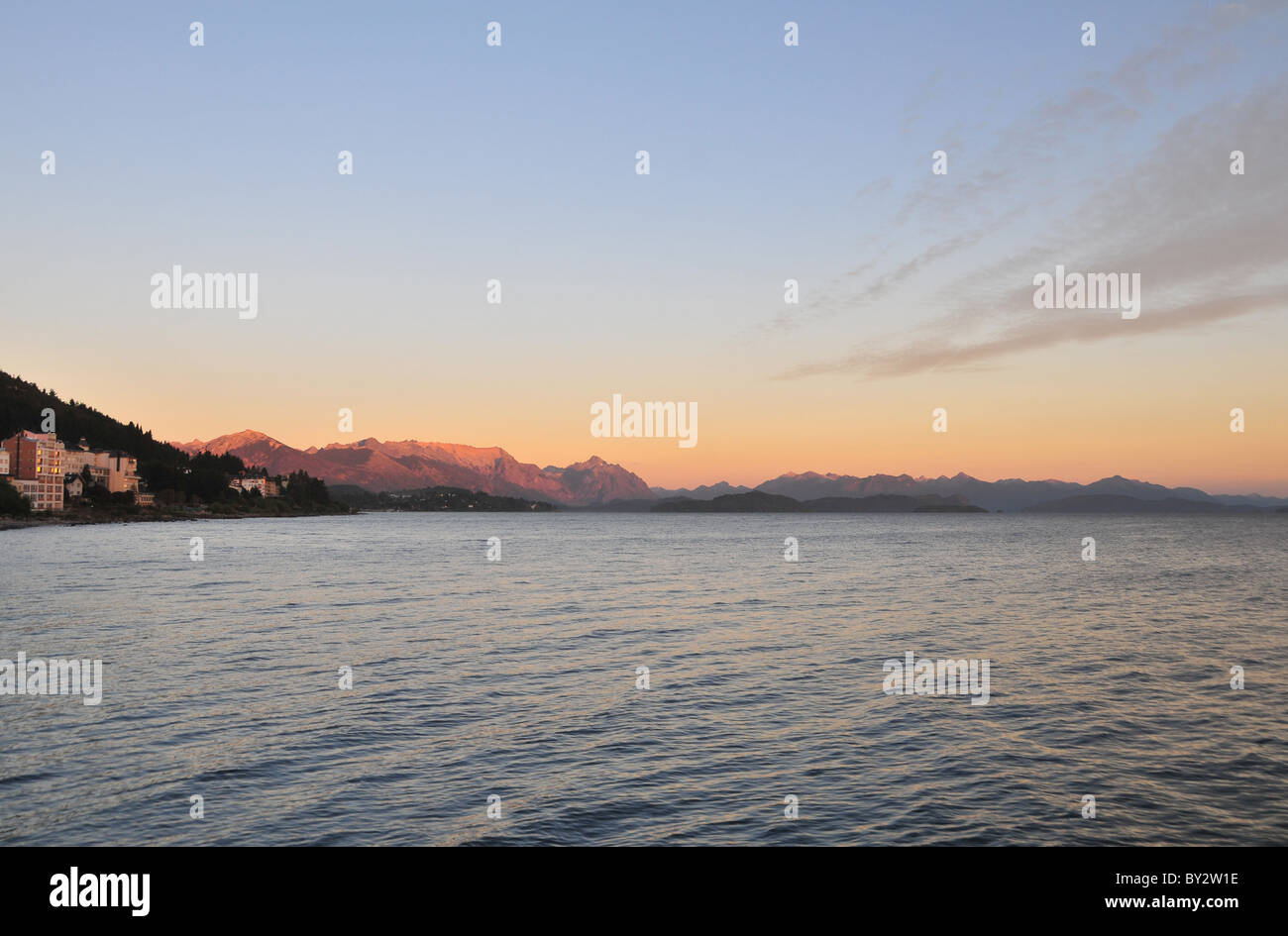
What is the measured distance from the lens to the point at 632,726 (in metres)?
25.5

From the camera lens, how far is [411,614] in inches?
2095

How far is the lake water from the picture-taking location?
17.5 meters

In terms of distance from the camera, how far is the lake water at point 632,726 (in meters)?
17.5

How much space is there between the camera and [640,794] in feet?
62.6

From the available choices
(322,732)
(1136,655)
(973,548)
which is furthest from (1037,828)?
(973,548)

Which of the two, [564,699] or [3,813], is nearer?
[3,813]
